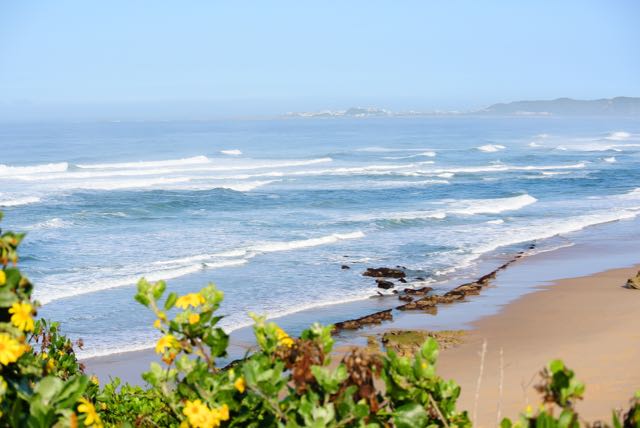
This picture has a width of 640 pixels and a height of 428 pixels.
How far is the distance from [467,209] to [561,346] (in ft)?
60.2

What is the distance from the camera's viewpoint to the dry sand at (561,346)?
9.10 metres

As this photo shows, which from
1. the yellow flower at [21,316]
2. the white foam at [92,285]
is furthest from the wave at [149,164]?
the yellow flower at [21,316]

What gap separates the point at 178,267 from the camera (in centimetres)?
1955

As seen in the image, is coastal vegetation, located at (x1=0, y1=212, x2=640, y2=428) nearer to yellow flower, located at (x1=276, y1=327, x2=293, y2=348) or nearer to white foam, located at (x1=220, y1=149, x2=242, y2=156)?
yellow flower, located at (x1=276, y1=327, x2=293, y2=348)

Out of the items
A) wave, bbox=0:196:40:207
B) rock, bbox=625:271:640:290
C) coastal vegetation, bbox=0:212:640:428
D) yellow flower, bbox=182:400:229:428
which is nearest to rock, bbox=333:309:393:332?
rock, bbox=625:271:640:290

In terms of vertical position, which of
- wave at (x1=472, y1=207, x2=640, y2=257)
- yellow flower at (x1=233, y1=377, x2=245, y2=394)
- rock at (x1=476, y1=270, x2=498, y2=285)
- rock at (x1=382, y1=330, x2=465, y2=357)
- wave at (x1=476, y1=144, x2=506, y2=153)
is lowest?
wave at (x1=476, y1=144, x2=506, y2=153)

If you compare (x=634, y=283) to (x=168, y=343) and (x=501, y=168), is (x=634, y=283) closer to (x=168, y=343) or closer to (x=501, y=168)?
(x=168, y=343)

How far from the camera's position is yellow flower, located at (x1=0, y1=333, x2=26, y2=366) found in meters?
2.02

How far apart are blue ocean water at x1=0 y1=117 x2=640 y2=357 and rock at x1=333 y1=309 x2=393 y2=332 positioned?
1189 millimetres

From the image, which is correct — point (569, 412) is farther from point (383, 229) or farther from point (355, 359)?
point (383, 229)

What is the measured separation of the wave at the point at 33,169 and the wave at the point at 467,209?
25726 mm

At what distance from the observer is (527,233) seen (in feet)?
81.2

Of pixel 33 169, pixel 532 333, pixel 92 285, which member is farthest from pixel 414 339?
pixel 33 169

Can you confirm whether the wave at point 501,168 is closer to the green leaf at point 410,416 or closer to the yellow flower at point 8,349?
the green leaf at point 410,416
